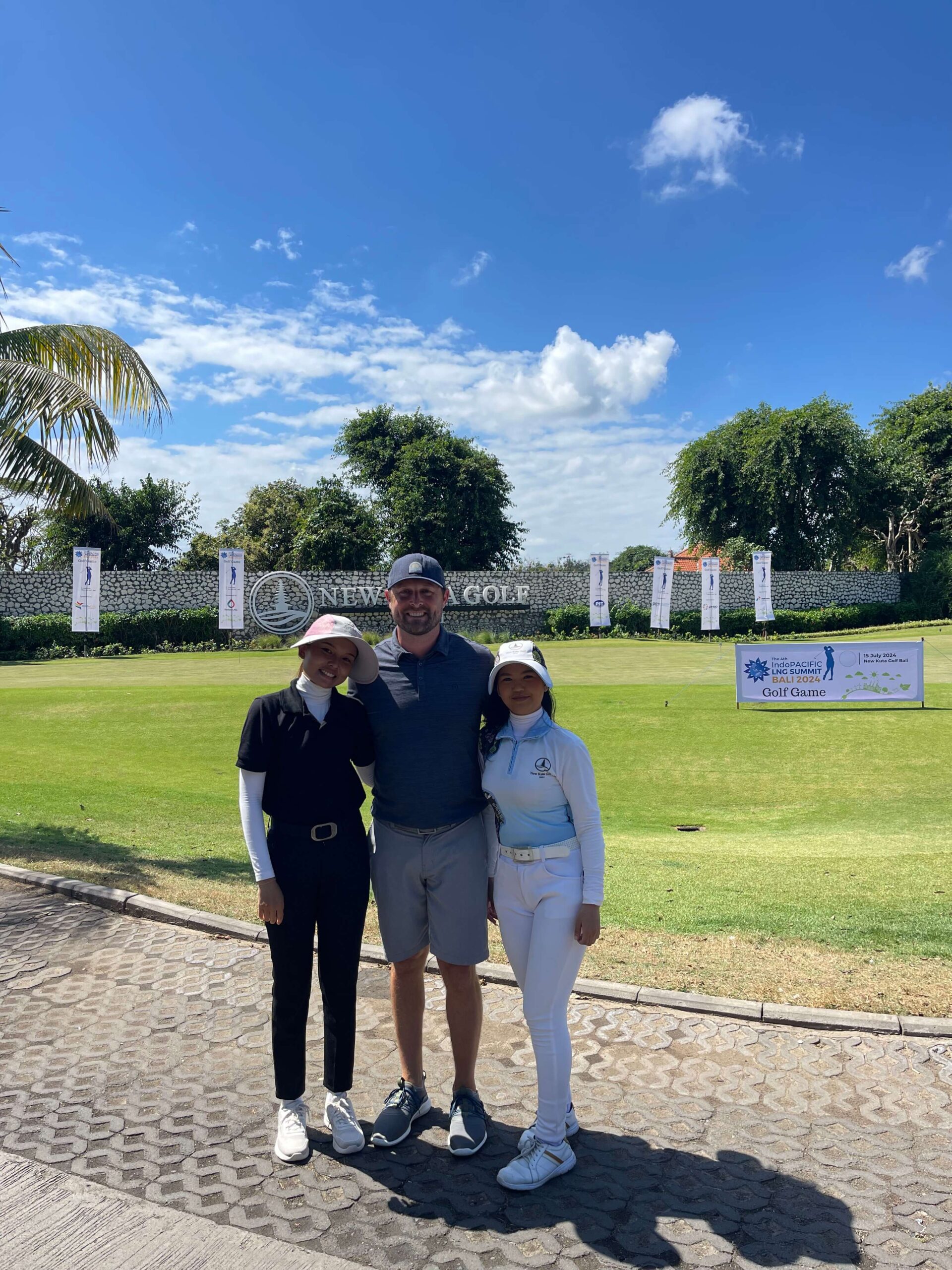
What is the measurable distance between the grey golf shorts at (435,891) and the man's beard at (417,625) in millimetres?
761

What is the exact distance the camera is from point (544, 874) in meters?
3.22

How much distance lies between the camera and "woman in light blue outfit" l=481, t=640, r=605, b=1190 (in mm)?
3191

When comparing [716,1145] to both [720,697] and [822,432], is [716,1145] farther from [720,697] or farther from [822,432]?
[822,432]

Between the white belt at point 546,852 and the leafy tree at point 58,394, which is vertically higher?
the leafy tree at point 58,394

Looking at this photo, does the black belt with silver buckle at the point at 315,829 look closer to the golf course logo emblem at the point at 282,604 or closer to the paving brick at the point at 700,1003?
the paving brick at the point at 700,1003

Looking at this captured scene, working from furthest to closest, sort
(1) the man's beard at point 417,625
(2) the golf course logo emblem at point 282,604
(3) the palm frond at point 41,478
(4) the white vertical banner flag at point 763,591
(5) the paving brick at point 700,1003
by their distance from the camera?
(2) the golf course logo emblem at point 282,604 < (4) the white vertical banner flag at point 763,591 < (3) the palm frond at point 41,478 < (5) the paving brick at point 700,1003 < (1) the man's beard at point 417,625

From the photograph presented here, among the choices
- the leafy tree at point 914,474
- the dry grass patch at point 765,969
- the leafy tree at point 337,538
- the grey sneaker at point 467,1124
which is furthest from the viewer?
the leafy tree at point 914,474

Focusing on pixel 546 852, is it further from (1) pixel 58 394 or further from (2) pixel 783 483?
(2) pixel 783 483

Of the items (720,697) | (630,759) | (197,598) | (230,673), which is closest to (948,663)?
(720,697)

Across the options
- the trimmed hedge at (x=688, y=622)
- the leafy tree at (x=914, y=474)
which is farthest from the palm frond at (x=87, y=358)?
the leafy tree at (x=914, y=474)

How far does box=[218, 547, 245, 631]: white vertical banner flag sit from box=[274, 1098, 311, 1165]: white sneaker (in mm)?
27511

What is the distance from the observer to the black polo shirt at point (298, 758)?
11.1ft

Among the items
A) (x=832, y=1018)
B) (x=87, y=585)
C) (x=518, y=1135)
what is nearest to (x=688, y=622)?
(x=87, y=585)

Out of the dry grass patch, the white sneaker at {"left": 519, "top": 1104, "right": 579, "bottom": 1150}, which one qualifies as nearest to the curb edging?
the dry grass patch
